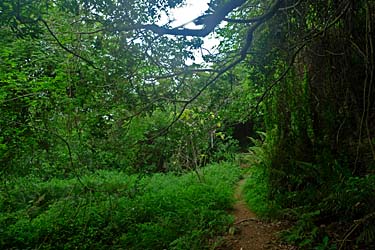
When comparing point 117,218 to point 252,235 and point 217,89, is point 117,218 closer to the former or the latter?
point 252,235

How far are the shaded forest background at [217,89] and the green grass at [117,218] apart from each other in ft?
0.56

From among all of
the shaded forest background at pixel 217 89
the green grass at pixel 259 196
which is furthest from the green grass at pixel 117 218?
the green grass at pixel 259 196

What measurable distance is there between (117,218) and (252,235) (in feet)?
8.96

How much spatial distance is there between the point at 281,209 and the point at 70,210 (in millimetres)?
4291

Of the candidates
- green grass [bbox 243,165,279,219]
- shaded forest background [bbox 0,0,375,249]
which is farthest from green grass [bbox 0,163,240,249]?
green grass [bbox 243,165,279,219]

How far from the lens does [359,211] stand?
163 inches

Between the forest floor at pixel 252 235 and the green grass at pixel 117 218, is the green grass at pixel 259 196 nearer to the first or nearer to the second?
the forest floor at pixel 252 235

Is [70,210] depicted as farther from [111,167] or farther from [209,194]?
[111,167]

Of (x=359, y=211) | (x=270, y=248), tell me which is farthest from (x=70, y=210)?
(x=359, y=211)

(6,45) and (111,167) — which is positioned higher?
(6,45)

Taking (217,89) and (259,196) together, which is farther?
(259,196)

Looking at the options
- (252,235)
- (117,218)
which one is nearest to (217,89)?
(252,235)

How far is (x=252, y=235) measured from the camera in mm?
5230

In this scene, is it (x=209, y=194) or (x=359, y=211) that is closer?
(x=359, y=211)
